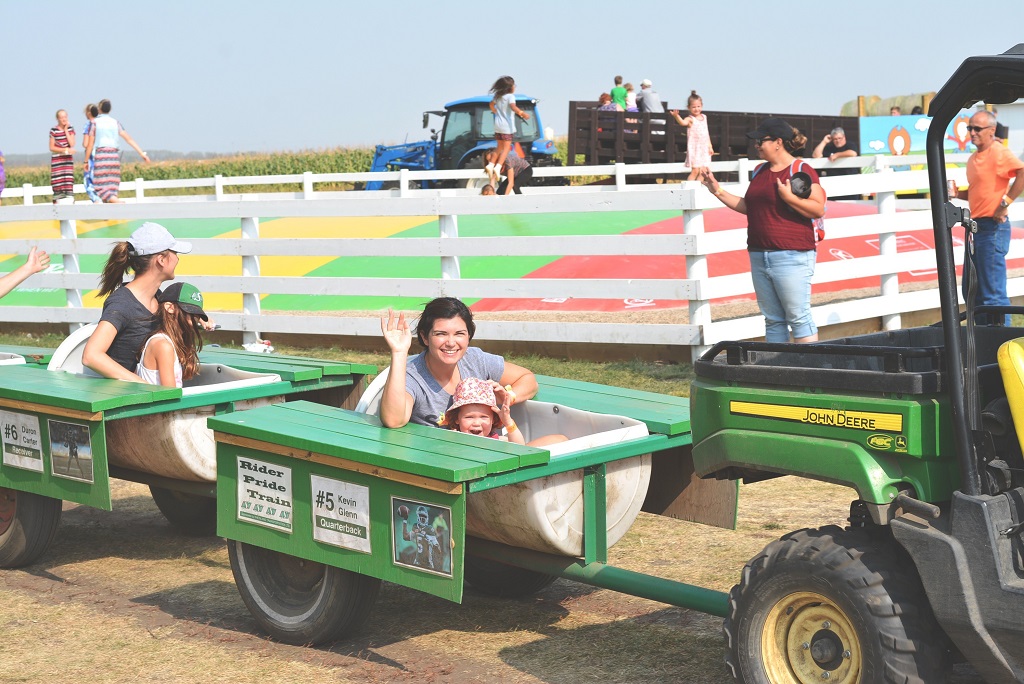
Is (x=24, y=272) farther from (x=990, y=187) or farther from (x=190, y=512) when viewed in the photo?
(x=990, y=187)

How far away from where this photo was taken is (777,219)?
8.02 m

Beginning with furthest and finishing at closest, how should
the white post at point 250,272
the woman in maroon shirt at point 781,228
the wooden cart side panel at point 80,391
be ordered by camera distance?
1. the white post at point 250,272
2. the woman in maroon shirt at point 781,228
3. the wooden cart side panel at point 80,391

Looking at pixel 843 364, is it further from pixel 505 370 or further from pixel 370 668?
pixel 370 668

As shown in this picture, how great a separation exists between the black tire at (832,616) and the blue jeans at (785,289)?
4.51m

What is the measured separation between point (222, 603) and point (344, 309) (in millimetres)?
7582

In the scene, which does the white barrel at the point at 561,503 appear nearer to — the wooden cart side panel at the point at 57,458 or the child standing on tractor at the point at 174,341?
the wooden cart side panel at the point at 57,458

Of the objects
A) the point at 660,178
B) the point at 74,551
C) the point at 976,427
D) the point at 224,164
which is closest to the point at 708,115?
the point at 660,178

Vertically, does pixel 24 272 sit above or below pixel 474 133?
below

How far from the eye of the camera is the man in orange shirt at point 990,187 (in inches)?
351

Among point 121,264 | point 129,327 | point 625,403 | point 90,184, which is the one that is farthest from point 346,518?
point 90,184

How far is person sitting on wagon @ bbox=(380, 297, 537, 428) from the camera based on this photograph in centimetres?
477

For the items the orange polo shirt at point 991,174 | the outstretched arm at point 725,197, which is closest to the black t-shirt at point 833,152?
the orange polo shirt at point 991,174

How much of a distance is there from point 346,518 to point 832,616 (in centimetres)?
174

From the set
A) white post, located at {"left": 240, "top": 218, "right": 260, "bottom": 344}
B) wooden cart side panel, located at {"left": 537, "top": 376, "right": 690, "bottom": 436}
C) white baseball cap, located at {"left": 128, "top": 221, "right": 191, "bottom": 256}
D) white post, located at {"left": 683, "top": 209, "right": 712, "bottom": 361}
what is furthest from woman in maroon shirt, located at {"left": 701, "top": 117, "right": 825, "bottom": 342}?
white post, located at {"left": 240, "top": 218, "right": 260, "bottom": 344}
